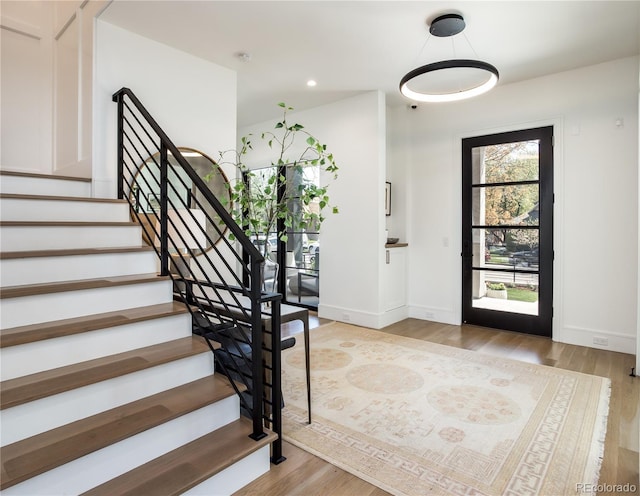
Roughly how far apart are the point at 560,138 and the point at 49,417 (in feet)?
15.4

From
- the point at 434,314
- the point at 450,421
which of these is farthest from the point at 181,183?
the point at 434,314

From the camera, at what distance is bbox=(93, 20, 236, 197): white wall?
3.03m

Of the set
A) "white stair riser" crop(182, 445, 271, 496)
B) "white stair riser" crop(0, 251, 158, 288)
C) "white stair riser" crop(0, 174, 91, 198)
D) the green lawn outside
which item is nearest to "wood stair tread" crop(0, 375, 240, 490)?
"white stair riser" crop(182, 445, 271, 496)

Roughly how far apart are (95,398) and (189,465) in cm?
50

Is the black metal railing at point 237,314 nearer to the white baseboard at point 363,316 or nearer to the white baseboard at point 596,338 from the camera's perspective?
the white baseboard at point 363,316

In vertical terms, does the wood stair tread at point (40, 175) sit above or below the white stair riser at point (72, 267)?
above

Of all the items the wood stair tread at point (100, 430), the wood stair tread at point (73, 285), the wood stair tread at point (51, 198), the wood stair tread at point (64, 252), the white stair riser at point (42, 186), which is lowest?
the wood stair tread at point (100, 430)

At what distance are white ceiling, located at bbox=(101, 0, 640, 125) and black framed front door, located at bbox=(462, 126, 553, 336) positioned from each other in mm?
762

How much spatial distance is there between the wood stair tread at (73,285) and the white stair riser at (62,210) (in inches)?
26.0

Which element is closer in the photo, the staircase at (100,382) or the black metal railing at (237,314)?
the staircase at (100,382)

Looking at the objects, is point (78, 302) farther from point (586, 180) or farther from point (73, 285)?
point (586, 180)

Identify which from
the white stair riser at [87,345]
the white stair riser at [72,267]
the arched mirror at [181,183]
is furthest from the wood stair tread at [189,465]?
the arched mirror at [181,183]

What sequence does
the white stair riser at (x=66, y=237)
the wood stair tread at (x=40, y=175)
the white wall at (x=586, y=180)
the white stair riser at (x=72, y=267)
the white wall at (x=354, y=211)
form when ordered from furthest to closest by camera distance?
the white wall at (x=354, y=211)
the white wall at (x=586, y=180)
the wood stair tread at (x=40, y=175)
the white stair riser at (x=66, y=237)
the white stair riser at (x=72, y=267)

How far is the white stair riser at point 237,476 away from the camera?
1.59 meters
